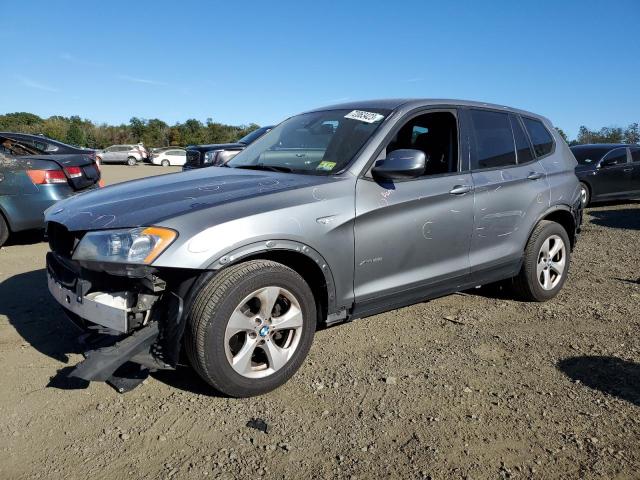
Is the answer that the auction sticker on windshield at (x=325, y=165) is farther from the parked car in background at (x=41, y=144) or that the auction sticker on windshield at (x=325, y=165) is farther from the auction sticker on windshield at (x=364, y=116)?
the parked car in background at (x=41, y=144)

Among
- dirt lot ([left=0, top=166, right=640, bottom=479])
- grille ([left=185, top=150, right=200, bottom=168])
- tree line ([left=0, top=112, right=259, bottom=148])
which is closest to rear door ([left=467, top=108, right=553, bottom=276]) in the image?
dirt lot ([left=0, top=166, right=640, bottom=479])

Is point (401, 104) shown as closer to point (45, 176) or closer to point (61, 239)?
point (61, 239)

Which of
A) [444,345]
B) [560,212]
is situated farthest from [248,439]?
[560,212]

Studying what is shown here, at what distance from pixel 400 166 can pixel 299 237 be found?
2.77ft

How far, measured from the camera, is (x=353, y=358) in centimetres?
358

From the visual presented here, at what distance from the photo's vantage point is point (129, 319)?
272 cm

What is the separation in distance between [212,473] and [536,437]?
163 cm

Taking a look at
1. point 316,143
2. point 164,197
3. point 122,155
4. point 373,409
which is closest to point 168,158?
point 122,155

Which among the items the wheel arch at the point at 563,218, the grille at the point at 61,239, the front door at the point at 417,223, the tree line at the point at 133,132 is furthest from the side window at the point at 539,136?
the tree line at the point at 133,132

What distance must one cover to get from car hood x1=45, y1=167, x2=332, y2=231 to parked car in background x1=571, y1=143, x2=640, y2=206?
9.93 metres

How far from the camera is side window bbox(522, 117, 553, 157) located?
4766 millimetres

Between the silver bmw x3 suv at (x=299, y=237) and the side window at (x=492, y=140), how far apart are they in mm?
17

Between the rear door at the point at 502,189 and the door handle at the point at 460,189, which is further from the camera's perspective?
the rear door at the point at 502,189

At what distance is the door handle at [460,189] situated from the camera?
12.7 ft
